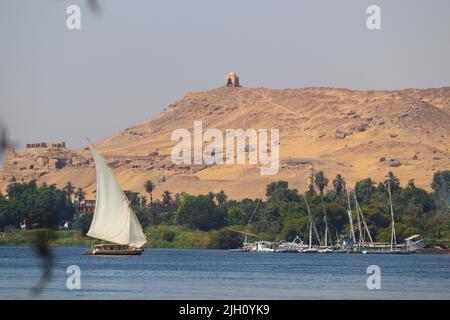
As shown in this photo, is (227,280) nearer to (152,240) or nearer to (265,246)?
(265,246)

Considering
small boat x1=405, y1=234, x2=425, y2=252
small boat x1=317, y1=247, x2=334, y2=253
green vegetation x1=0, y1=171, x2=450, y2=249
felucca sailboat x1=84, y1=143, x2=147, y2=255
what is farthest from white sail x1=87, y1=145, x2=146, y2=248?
small boat x1=405, y1=234, x2=425, y2=252

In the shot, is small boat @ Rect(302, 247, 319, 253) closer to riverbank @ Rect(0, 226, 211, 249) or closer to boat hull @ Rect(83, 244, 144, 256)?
riverbank @ Rect(0, 226, 211, 249)

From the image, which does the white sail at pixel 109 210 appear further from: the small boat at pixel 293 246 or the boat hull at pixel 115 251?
the small boat at pixel 293 246

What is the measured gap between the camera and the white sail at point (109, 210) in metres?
69.6

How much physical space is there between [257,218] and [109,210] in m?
45.1

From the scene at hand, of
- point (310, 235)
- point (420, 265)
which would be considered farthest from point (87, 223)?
point (420, 265)

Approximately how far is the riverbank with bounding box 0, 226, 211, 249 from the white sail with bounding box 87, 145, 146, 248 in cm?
3437

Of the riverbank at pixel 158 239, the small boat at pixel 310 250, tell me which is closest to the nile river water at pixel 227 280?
the small boat at pixel 310 250

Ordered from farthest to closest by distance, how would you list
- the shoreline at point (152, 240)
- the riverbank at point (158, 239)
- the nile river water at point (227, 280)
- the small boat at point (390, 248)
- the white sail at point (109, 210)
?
the riverbank at point (158, 239) → the shoreline at point (152, 240) → the small boat at point (390, 248) → the white sail at point (109, 210) → the nile river water at point (227, 280)

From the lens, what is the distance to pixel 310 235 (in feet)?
310
